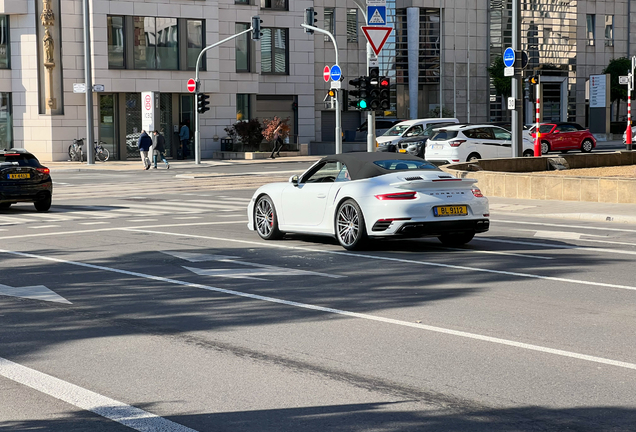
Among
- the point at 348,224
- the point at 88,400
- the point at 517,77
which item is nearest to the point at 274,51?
the point at 517,77

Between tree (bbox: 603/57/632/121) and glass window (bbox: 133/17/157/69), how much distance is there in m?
36.0

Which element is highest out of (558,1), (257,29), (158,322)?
(558,1)

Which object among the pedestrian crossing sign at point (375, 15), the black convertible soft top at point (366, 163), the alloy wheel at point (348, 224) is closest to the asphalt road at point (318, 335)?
the alloy wheel at point (348, 224)

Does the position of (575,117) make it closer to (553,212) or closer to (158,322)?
(553,212)

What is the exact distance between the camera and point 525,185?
22281mm

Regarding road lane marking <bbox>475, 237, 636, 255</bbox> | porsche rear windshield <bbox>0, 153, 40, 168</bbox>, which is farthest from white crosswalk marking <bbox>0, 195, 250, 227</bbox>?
road lane marking <bbox>475, 237, 636, 255</bbox>

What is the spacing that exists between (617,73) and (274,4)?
28.1 meters

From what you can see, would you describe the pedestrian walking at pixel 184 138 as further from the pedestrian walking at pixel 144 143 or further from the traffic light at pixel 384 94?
the traffic light at pixel 384 94

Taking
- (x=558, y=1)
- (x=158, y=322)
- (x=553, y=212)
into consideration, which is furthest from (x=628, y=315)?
(x=558, y=1)

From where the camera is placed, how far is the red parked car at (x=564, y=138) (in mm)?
43500

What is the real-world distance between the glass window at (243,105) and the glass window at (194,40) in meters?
4.34

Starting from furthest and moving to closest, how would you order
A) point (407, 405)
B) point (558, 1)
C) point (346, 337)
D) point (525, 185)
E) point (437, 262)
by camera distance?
1. point (558, 1)
2. point (525, 185)
3. point (437, 262)
4. point (346, 337)
5. point (407, 405)

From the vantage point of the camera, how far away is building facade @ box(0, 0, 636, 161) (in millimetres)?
48406

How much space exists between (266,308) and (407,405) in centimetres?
351
